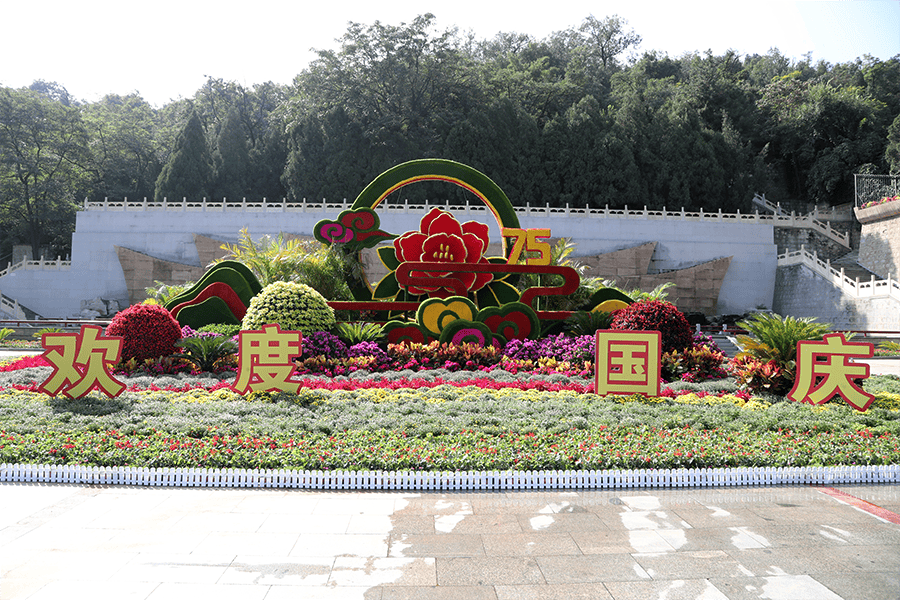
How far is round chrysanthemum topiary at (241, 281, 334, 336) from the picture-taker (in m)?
10.0

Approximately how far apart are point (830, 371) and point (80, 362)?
914 centimetres

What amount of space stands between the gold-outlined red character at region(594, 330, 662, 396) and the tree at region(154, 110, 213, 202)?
91.5 feet

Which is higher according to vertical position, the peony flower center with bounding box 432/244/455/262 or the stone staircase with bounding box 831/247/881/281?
the stone staircase with bounding box 831/247/881/281

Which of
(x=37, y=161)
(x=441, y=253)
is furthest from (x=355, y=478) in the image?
(x=37, y=161)

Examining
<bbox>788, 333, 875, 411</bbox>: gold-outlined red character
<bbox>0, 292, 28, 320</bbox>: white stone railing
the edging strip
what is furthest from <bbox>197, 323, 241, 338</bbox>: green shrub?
<bbox>0, 292, 28, 320</bbox>: white stone railing

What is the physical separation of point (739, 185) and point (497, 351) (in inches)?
1132

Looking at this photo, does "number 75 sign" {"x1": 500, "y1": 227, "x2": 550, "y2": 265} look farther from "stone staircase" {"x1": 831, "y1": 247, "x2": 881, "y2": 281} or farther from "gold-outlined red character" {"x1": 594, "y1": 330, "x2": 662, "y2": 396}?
"stone staircase" {"x1": 831, "y1": 247, "x2": 881, "y2": 281}

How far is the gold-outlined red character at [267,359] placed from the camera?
7348 millimetres

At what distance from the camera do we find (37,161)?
29078 millimetres

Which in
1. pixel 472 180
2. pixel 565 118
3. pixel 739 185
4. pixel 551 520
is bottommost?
pixel 551 520

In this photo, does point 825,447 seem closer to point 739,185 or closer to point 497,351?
point 497,351

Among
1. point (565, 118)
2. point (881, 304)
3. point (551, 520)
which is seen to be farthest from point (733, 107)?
point (551, 520)

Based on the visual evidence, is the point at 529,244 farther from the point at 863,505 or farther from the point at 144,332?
the point at 863,505

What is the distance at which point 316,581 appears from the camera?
3.06 meters
